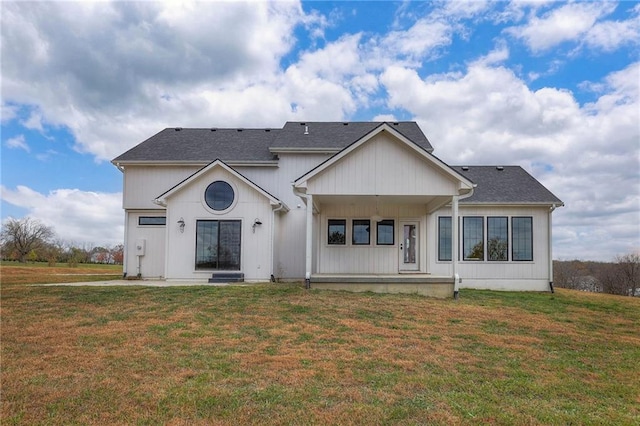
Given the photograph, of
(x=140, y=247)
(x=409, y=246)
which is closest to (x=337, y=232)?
(x=409, y=246)

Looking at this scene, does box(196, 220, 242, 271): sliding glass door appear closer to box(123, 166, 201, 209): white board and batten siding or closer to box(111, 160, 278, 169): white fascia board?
box(111, 160, 278, 169): white fascia board

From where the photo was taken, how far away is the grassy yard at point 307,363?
12.9ft

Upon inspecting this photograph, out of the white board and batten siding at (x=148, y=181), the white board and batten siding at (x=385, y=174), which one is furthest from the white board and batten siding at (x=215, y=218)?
the white board and batten siding at (x=385, y=174)

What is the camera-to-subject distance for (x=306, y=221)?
1488cm

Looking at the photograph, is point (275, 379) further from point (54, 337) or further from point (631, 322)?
point (631, 322)

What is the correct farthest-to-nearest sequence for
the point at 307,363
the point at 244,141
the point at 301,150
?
the point at 244,141
the point at 301,150
the point at 307,363

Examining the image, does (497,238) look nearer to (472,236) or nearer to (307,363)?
(472,236)

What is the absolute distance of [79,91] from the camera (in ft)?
47.3

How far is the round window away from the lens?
15.1 metres

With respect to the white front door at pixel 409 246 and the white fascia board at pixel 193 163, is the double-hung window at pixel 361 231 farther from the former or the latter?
the white fascia board at pixel 193 163

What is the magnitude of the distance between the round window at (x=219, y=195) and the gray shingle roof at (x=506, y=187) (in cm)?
883

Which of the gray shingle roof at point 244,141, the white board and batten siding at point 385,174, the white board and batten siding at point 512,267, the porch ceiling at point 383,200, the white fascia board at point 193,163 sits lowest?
the white board and batten siding at point 512,267

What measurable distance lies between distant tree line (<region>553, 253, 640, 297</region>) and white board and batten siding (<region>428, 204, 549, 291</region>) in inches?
781

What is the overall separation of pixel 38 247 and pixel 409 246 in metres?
40.4
